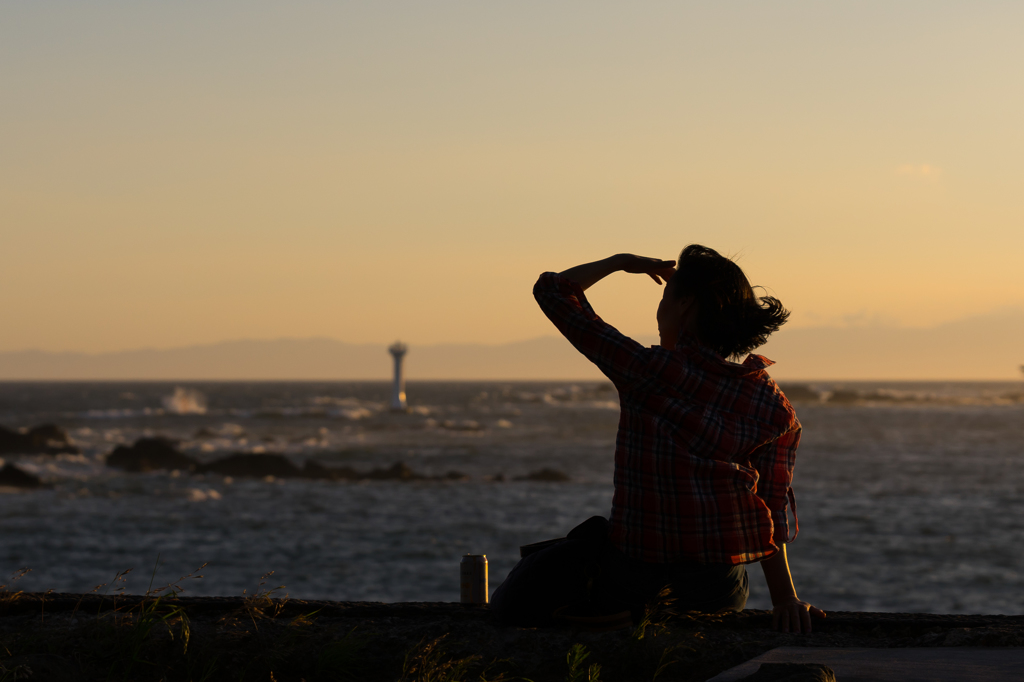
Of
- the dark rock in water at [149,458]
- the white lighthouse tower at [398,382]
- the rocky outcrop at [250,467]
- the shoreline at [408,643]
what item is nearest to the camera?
the shoreline at [408,643]

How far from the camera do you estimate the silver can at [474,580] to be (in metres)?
4.01

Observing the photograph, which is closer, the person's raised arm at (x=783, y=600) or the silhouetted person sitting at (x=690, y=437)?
the silhouetted person sitting at (x=690, y=437)

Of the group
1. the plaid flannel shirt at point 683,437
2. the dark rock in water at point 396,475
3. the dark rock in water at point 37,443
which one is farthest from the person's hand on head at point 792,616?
the dark rock in water at point 37,443

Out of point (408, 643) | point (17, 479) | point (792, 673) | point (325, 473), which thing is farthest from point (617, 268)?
point (325, 473)

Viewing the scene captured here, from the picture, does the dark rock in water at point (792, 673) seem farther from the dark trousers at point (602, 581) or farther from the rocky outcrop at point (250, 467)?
the rocky outcrop at point (250, 467)

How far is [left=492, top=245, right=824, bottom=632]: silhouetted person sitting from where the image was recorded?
2965 mm

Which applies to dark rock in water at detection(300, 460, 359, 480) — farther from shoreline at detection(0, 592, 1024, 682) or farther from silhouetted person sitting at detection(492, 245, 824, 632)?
silhouetted person sitting at detection(492, 245, 824, 632)

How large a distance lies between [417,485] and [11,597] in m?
21.5

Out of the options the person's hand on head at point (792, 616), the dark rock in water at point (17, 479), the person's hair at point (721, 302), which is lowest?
the dark rock in water at point (17, 479)

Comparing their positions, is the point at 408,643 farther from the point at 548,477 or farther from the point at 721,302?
the point at 548,477

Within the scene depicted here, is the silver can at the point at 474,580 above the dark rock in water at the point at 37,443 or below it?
above

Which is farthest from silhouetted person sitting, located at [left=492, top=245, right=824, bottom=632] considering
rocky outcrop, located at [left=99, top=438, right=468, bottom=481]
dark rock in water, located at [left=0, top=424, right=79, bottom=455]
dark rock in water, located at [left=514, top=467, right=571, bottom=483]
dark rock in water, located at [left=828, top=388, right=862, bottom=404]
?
dark rock in water, located at [left=828, top=388, right=862, bottom=404]

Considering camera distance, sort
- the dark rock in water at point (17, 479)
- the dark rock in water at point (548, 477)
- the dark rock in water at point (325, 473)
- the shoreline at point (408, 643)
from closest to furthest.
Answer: the shoreline at point (408, 643), the dark rock in water at point (17, 479), the dark rock in water at point (548, 477), the dark rock in water at point (325, 473)

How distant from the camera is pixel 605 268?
10.3 ft
